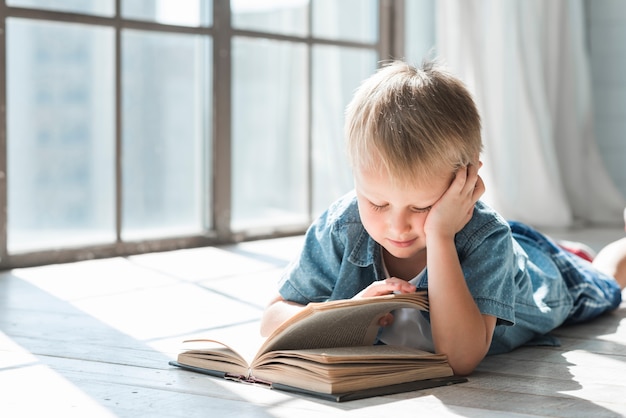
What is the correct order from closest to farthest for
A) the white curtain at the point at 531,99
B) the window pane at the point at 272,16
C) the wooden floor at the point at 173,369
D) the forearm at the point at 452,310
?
the wooden floor at the point at 173,369 < the forearm at the point at 452,310 < the window pane at the point at 272,16 < the white curtain at the point at 531,99

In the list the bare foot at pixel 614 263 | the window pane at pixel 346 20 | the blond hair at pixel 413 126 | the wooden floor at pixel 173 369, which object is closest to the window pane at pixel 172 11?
the window pane at pixel 346 20

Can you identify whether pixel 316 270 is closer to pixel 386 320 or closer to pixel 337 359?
pixel 386 320

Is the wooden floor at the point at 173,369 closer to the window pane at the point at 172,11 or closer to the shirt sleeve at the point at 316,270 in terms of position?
the shirt sleeve at the point at 316,270

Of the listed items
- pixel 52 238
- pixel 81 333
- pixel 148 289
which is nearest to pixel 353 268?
pixel 81 333

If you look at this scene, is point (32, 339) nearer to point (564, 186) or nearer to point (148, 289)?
point (148, 289)

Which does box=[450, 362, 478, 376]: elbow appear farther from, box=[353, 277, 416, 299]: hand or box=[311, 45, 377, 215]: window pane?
box=[311, 45, 377, 215]: window pane

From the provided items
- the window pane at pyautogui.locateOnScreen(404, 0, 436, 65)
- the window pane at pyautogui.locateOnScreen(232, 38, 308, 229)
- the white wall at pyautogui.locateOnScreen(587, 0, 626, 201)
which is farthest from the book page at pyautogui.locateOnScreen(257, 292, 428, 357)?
the white wall at pyautogui.locateOnScreen(587, 0, 626, 201)

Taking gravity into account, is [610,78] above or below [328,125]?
above

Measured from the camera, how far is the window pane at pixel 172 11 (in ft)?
9.96

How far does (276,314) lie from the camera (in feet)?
4.91

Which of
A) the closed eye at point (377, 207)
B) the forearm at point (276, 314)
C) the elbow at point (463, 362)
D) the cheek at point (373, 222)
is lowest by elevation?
the elbow at point (463, 362)

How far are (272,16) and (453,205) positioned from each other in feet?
7.65

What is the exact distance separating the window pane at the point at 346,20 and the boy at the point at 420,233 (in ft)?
7.48

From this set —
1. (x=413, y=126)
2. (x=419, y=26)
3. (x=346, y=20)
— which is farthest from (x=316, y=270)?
(x=419, y=26)
